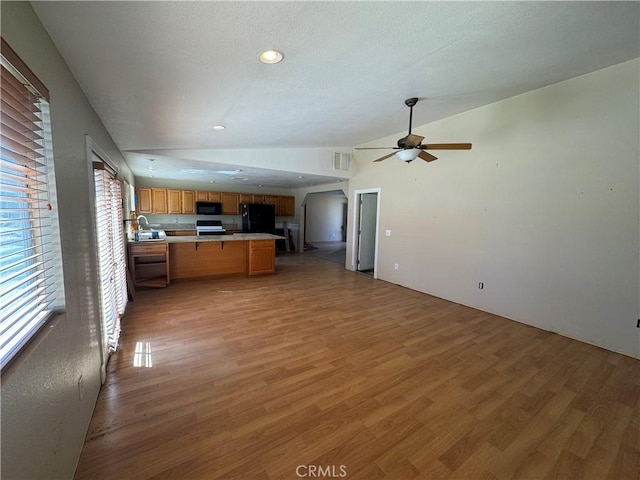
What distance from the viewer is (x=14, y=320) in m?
1.03

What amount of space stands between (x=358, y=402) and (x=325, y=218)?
9.65 m

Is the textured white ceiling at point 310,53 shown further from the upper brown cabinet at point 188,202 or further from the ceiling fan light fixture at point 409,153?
the upper brown cabinet at point 188,202

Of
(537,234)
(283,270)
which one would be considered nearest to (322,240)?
(283,270)

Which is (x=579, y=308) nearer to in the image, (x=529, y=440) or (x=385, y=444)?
(x=529, y=440)

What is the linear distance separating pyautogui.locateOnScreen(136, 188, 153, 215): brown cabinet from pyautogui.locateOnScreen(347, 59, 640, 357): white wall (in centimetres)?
677

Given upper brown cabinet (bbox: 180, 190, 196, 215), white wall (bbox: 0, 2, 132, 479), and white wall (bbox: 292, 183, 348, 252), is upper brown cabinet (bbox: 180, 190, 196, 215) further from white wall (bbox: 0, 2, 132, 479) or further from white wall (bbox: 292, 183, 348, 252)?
white wall (bbox: 0, 2, 132, 479)

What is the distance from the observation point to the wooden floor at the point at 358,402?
150cm

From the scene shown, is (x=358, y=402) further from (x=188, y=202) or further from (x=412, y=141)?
(x=188, y=202)

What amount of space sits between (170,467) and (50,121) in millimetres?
1955

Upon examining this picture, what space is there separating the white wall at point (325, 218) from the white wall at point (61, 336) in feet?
29.0

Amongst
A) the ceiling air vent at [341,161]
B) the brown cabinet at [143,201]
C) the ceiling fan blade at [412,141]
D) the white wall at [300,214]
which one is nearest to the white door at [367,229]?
the ceiling air vent at [341,161]

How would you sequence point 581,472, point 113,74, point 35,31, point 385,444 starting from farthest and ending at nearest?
point 113,74 < point 385,444 < point 581,472 < point 35,31

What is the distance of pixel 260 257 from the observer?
5.67 m

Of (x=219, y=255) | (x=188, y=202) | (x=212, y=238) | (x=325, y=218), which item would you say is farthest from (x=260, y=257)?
(x=325, y=218)
